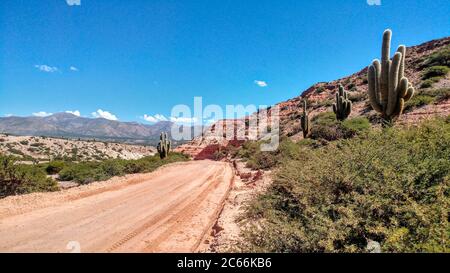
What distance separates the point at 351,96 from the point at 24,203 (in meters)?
39.1

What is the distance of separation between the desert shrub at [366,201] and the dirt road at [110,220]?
6.92 ft

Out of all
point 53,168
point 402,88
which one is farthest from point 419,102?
point 53,168

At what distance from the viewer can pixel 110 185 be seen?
48.2 ft

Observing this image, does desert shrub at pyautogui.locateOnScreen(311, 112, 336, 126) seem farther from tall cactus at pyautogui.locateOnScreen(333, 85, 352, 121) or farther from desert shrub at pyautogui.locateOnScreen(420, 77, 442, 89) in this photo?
desert shrub at pyautogui.locateOnScreen(420, 77, 442, 89)

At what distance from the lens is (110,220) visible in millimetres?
8641

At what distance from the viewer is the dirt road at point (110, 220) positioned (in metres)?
6.70

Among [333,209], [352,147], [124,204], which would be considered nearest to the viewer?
[333,209]

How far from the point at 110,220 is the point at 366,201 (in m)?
6.55

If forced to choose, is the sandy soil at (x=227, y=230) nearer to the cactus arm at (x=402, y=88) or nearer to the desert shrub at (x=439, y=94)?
the cactus arm at (x=402, y=88)

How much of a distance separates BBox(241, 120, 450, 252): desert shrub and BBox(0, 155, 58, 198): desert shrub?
32.3 ft

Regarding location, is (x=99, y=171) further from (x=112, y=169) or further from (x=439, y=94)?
(x=439, y=94)
